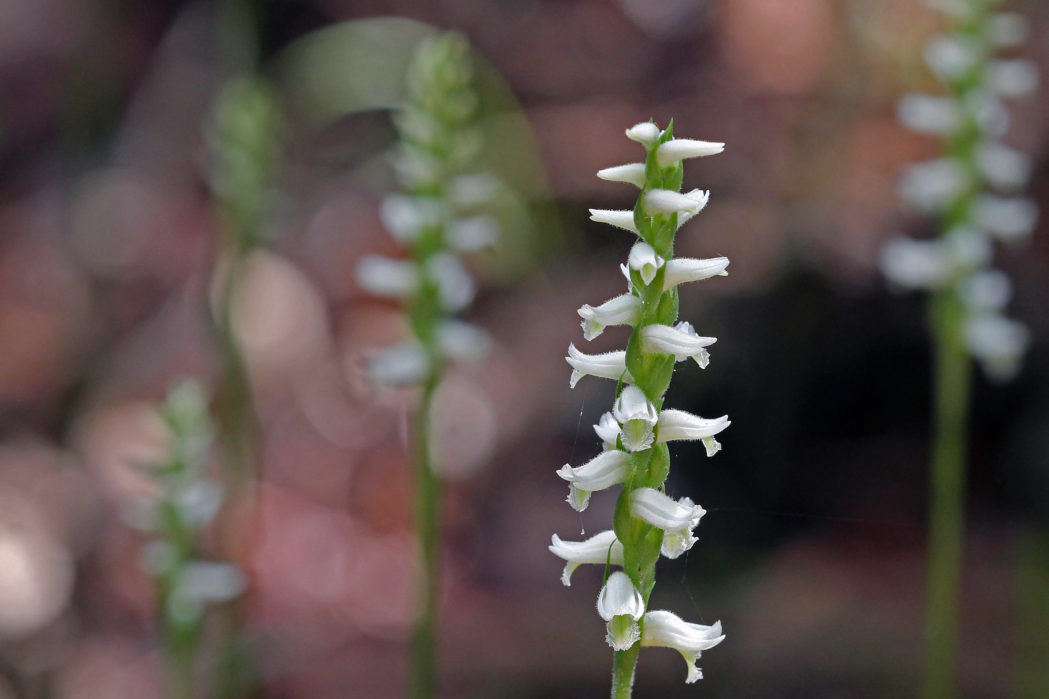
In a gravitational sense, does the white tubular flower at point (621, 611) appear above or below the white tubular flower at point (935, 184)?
below

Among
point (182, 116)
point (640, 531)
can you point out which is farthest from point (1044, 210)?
point (182, 116)

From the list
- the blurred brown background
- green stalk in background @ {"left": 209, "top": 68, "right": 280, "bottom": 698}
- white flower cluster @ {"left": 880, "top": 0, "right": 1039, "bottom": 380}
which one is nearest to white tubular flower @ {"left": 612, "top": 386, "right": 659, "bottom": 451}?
white flower cluster @ {"left": 880, "top": 0, "right": 1039, "bottom": 380}

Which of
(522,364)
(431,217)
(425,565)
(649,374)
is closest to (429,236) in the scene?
(431,217)

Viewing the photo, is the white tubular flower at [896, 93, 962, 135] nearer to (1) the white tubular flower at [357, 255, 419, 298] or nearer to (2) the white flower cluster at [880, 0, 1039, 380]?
(2) the white flower cluster at [880, 0, 1039, 380]

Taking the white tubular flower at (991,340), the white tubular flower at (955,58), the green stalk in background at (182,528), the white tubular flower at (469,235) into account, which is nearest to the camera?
the green stalk in background at (182,528)

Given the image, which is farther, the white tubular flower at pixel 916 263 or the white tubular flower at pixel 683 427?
the white tubular flower at pixel 916 263

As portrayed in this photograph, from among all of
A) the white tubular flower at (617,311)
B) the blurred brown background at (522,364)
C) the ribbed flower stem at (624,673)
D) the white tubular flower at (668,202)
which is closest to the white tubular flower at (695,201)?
the white tubular flower at (668,202)

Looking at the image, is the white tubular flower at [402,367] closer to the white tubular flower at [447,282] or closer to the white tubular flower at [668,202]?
the white tubular flower at [447,282]

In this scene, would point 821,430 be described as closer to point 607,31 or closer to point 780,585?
point 780,585
